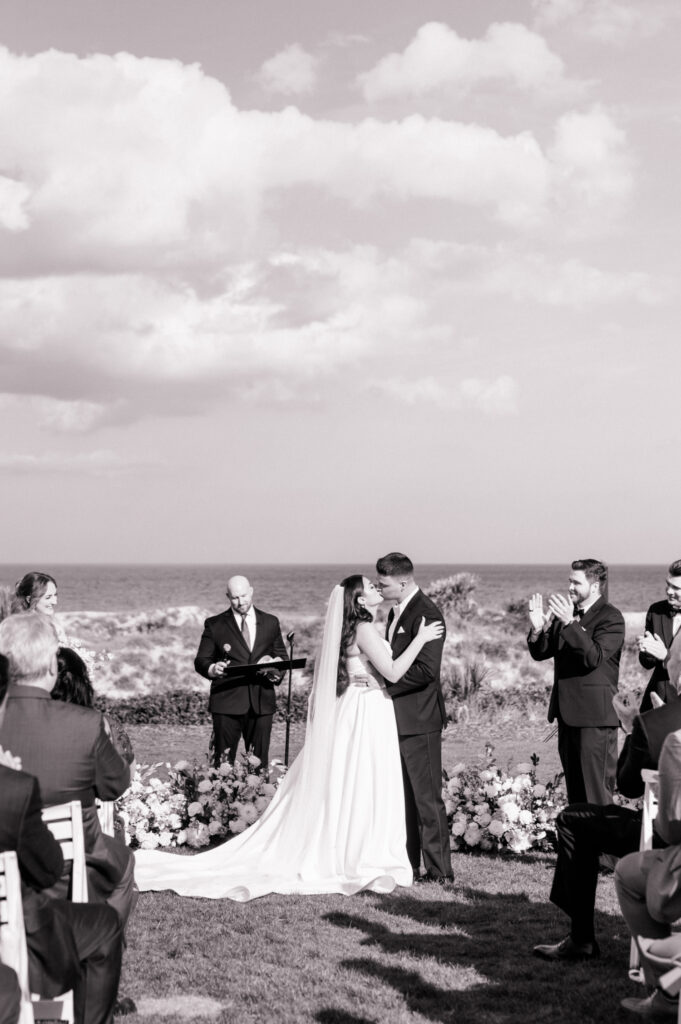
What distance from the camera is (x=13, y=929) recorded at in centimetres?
394

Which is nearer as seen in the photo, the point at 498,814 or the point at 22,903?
the point at 22,903

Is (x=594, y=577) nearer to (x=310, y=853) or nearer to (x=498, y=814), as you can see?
(x=498, y=814)

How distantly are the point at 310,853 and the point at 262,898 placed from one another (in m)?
0.61

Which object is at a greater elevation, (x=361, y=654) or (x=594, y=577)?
(x=594, y=577)

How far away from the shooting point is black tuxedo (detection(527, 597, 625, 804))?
829 cm

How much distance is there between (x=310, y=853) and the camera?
320 inches

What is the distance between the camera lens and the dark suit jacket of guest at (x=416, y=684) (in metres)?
8.31

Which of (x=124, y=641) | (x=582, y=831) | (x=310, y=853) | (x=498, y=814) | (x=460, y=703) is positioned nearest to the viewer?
(x=582, y=831)

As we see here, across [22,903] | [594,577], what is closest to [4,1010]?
[22,903]

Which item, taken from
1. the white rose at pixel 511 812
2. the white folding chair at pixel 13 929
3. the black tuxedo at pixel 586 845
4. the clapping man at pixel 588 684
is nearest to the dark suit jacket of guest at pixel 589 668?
the clapping man at pixel 588 684

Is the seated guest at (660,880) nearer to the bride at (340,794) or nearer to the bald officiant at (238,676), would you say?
the bride at (340,794)

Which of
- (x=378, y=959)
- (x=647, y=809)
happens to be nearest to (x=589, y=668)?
(x=647, y=809)

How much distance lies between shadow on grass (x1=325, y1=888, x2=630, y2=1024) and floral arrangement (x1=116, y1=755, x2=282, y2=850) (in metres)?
2.21

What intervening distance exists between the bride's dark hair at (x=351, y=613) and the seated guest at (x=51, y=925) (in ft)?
13.4
